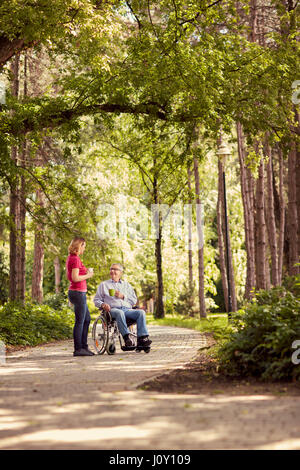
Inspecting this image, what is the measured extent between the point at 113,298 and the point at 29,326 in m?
4.51

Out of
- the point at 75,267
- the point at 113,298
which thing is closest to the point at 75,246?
the point at 75,267

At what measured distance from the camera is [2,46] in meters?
13.5

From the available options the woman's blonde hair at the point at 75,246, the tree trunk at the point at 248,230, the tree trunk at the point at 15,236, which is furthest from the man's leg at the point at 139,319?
the tree trunk at the point at 248,230

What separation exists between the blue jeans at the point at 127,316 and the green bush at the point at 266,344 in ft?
9.94

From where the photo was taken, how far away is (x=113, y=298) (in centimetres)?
1129

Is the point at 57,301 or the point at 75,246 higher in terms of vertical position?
the point at 75,246

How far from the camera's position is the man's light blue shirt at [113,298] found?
11.2 meters

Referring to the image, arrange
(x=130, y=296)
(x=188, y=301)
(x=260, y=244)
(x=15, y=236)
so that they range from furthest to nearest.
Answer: (x=188, y=301), (x=15, y=236), (x=260, y=244), (x=130, y=296)

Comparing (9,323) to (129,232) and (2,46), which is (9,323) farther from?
(129,232)

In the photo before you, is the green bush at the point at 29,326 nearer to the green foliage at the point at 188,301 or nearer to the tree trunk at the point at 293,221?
the tree trunk at the point at 293,221

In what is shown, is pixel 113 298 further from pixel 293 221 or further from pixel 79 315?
pixel 293 221

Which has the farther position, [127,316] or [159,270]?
[159,270]

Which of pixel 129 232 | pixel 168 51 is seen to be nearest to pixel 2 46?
pixel 168 51

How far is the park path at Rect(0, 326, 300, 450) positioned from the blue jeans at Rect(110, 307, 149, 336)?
113 inches
